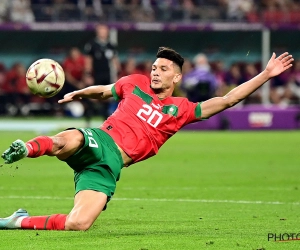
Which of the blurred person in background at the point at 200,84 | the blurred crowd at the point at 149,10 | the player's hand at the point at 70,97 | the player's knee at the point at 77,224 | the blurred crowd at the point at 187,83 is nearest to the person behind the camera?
the player's knee at the point at 77,224

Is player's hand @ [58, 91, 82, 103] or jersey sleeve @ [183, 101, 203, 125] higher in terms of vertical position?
player's hand @ [58, 91, 82, 103]

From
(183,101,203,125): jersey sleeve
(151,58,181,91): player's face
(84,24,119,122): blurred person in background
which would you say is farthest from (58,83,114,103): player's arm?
(84,24,119,122): blurred person in background

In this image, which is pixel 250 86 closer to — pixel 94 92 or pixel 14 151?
pixel 94 92

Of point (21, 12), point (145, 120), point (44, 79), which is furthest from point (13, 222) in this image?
point (21, 12)

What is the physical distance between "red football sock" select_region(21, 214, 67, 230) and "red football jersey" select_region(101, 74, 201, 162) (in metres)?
0.96

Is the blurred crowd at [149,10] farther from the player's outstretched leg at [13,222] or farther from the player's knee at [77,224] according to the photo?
the player's knee at [77,224]

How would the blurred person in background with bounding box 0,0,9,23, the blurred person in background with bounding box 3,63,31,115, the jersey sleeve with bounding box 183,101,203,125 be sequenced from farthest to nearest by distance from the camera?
1. the blurred person in background with bounding box 0,0,9,23
2. the blurred person in background with bounding box 3,63,31,115
3. the jersey sleeve with bounding box 183,101,203,125

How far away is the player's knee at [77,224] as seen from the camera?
7.88 metres

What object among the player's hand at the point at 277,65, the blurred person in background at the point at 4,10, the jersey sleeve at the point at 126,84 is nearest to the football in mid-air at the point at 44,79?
the jersey sleeve at the point at 126,84

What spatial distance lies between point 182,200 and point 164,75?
107 inches

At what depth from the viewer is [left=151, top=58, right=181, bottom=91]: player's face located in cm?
875

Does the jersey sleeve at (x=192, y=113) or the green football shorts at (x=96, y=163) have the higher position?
the jersey sleeve at (x=192, y=113)

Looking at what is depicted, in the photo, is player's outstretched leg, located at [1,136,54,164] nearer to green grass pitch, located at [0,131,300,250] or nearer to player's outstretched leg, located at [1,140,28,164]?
player's outstretched leg, located at [1,140,28,164]

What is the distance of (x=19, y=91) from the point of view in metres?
29.7
